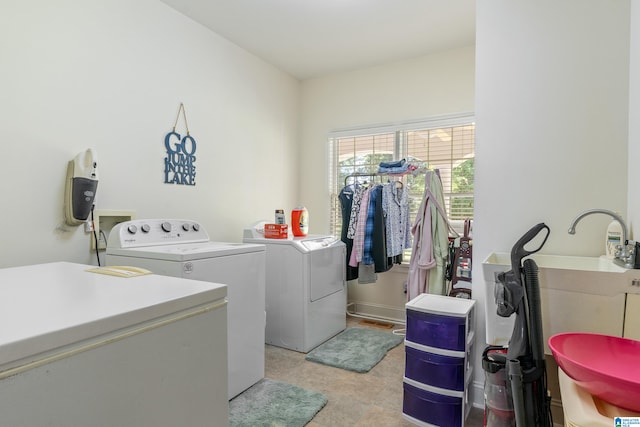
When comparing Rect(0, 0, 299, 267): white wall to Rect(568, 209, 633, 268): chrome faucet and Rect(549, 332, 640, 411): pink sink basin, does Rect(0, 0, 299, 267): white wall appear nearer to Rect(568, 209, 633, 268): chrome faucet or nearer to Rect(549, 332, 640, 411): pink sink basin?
Rect(549, 332, 640, 411): pink sink basin

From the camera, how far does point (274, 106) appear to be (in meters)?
3.72

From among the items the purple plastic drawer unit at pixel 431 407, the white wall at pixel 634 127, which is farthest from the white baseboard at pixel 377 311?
the white wall at pixel 634 127

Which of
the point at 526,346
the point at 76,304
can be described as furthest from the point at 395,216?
→ the point at 76,304

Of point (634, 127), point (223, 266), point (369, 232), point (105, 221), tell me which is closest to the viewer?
point (634, 127)

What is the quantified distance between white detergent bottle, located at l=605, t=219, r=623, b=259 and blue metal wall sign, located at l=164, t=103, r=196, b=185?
8.79 ft

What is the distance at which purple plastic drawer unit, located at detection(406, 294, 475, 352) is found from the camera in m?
1.80

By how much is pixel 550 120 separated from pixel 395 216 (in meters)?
1.51

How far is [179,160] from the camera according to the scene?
268 cm

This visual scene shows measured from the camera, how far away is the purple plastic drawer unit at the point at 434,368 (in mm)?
1788

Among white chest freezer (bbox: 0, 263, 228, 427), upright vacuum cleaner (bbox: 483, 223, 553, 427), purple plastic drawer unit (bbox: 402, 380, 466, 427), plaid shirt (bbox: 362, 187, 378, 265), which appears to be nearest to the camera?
white chest freezer (bbox: 0, 263, 228, 427)

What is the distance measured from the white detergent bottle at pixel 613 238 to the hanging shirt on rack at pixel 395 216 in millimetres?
1640

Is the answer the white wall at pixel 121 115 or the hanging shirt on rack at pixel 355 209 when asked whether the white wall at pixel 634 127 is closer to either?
the hanging shirt on rack at pixel 355 209

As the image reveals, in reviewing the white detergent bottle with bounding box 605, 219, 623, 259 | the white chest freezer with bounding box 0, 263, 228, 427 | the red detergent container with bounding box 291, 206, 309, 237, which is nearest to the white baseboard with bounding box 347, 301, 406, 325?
the red detergent container with bounding box 291, 206, 309, 237

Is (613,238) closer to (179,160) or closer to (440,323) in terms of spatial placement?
(440,323)
